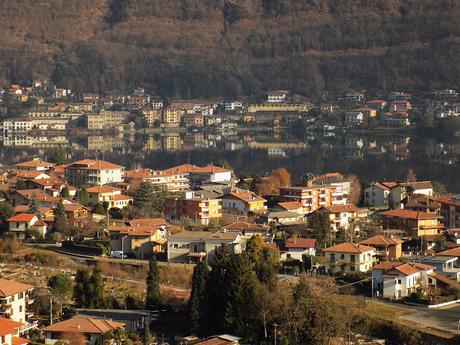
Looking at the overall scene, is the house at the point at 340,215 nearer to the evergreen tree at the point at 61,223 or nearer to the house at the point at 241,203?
the house at the point at 241,203

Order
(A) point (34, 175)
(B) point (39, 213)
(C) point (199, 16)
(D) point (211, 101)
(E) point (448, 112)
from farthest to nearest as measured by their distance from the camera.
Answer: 1. (C) point (199, 16)
2. (D) point (211, 101)
3. (E) point (448, 112)
4. (A) point (34, 175)
5. (B) point (39, 213)

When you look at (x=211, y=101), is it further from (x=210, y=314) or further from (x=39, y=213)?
(x=210, y=314)

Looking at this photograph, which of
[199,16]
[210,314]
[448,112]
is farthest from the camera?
[199,16]

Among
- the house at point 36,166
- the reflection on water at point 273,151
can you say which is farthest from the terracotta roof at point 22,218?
the reflection on water at point 273,151

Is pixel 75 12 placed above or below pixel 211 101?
above

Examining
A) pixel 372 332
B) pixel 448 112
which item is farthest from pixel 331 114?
pixel 372 332

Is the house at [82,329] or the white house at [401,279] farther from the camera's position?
the white house at [401,279]

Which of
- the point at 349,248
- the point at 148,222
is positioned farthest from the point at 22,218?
the point at 349,248
